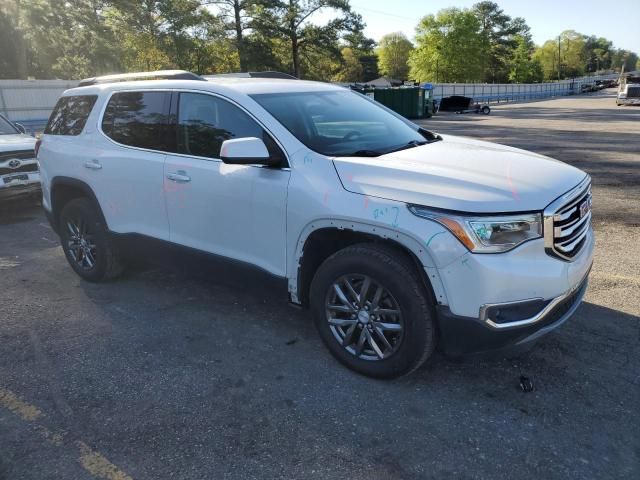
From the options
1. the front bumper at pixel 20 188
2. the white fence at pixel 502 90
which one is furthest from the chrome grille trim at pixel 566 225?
the white fence at pixel 502 90

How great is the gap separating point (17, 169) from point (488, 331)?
776 cm

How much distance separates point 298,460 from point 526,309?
1.43 m

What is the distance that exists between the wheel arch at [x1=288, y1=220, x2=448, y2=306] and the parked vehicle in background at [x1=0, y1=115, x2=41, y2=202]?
5992 mm

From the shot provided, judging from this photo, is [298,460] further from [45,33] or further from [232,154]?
[45,33]

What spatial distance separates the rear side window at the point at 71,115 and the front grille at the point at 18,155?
320 cm

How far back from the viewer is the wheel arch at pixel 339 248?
2.84m

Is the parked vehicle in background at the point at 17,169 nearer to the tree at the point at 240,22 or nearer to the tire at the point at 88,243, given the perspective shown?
the tire at the point at 88,243

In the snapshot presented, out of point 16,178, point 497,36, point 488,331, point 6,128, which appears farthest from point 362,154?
point 497,36

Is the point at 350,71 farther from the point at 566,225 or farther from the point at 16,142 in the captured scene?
the point at 566,225

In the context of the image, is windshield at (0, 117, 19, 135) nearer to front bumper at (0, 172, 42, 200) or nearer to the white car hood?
front bumper at (0, 172, 42, 200)

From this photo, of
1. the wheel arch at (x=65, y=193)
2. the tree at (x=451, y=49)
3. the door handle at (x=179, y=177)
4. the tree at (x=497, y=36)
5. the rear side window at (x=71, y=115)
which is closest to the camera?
the door handle at (x=179, y=177)

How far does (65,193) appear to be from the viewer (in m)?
5.10

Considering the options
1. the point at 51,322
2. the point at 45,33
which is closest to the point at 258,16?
the point at 45,33

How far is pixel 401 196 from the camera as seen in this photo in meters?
2.89
